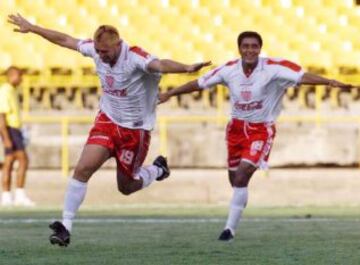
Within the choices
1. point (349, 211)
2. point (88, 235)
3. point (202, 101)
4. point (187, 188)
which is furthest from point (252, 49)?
point (202, 101)

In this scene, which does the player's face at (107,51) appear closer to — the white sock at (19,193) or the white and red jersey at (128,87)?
the white and red jersey at (128,87)

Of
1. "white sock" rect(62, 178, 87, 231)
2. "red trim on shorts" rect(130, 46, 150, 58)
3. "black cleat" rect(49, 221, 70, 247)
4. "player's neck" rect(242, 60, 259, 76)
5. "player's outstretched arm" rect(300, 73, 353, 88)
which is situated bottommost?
"black cleat" rect(49, 221, 70, 247)

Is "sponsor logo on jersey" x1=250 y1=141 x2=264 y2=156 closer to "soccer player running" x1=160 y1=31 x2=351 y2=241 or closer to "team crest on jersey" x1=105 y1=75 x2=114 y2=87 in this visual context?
"soccer player running" x1=160 y1=31 x2=351 y2=241

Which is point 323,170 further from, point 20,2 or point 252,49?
point 252,49

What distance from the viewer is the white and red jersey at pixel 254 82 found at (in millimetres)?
13289

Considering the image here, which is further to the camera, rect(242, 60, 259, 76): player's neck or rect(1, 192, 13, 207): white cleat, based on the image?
rect(1, 192, 13, 207): white cleat

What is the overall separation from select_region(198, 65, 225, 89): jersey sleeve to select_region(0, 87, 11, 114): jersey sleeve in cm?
810

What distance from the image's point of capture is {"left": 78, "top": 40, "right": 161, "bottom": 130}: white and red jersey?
1166 centimetres

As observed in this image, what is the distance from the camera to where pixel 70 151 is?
2352 centimetres

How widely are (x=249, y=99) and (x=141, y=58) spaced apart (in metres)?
2.02

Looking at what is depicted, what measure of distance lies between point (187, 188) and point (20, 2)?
20.0 feet

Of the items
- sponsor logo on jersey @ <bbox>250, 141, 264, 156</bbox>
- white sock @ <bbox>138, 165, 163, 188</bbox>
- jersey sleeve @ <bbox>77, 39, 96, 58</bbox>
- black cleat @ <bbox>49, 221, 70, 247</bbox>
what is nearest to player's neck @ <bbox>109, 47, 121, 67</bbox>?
jersey sleeve @ <bbox>77, 39, 96, 58</bbox>

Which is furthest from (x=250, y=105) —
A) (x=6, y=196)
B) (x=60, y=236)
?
(x=6, y=196)

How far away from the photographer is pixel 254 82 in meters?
13.3
